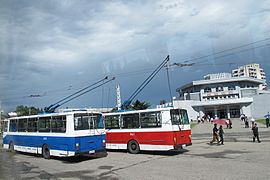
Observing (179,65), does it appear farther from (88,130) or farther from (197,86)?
(197,86)

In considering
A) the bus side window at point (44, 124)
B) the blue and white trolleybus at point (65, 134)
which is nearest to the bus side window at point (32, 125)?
the blue and white trolleybus at point (65, 134)

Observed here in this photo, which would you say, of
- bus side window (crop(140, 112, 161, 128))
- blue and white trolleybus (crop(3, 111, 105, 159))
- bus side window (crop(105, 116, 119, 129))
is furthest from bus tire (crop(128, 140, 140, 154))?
blue and white trolleybus (crop(3, 111, 105, 159))

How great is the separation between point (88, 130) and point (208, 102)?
6344 centimetres

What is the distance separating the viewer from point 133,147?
17.8m

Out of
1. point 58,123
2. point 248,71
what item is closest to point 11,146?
point 58,123

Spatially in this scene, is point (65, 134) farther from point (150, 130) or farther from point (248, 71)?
point (248, 71)

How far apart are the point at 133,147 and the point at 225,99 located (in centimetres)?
6052

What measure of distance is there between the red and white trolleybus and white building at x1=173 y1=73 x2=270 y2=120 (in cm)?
5503

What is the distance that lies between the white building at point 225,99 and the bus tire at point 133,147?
55.6 metres

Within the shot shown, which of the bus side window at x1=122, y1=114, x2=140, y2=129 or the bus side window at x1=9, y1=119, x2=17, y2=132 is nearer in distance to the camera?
the bus side window at x1=122, y1=114, x2=140, y2=129

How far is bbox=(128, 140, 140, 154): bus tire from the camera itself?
17547mm

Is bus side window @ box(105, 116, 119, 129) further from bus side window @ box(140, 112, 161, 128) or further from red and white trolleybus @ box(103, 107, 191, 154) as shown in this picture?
bus side window @ box(140, 112, 161, 128)

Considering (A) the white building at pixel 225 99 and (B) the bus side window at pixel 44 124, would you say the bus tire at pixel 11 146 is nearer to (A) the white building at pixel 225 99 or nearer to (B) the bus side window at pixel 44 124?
(B) the bus side window at pixel 44 124

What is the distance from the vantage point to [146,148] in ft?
55.7
